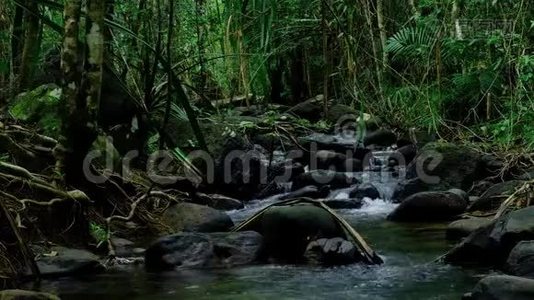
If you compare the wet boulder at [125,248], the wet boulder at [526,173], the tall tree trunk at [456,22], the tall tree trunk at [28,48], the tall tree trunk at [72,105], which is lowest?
the wet boulder at [125,248]

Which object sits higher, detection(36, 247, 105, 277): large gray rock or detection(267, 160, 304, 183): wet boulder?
detection(267, 160, 304, 183): wet boulder

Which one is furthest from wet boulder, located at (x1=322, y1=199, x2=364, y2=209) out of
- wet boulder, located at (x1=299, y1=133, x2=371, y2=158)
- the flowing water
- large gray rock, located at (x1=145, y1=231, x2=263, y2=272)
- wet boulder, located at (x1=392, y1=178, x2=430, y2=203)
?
large gray rock, located at (x1=145, y1=231, x2=263, y2=272)

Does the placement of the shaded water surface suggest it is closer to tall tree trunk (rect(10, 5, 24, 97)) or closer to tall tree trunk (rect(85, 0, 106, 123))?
tall tree trunk (rect(85, 0, 106, 123))

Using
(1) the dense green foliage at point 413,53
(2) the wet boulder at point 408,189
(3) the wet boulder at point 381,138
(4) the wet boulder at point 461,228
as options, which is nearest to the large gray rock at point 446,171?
(2) the wet boulder at point 408,189

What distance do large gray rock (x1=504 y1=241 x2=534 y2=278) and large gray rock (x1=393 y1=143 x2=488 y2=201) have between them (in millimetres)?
3801

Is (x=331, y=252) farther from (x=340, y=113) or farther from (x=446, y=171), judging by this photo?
(x=340, y=113)

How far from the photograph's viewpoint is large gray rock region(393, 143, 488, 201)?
7902 millimetres

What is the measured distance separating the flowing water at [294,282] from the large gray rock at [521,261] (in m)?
0.23

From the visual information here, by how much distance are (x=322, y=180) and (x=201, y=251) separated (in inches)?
168

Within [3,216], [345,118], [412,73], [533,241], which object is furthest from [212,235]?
[345,118]

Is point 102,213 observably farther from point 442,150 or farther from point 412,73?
point 412,73

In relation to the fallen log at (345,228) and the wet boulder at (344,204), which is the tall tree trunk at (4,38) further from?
the wet boulder at (344,204)

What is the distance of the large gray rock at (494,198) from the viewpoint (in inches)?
240

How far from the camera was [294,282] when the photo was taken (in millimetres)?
4125
